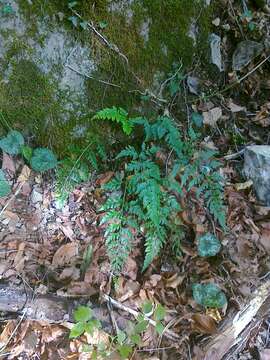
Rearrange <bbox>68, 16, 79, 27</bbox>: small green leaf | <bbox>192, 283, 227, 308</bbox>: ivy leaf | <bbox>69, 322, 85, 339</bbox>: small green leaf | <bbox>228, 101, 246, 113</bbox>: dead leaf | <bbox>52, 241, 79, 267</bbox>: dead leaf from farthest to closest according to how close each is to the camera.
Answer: <bbox>228, 101, 246, 113</bbox>: dead leaf < <bbox>68, 16, 79, 27</bbox>: small green leaf < <bbox>52, 241, 79, 267</bbox>: dead leaf < <bbox>192, 283, 227, 308</bbox>: ivy leaf < <bbox>69, 322, 85, 339</bbox>: small green leaf

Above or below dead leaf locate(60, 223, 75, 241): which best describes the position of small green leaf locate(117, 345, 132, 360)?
below

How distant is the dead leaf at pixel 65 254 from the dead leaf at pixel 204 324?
109 centimetres

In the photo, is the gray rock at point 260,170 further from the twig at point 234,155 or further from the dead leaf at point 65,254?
the dead leaf at point 65,254

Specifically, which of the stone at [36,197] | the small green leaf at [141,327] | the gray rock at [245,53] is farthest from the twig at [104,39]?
the small green leaf at [141,327]

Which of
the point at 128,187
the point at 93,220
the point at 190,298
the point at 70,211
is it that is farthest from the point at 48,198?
the point at 190,298

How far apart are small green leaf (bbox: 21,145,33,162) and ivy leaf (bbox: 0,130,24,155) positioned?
0.13ft

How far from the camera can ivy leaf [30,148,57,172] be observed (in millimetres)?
3395

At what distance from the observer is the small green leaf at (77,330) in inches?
107

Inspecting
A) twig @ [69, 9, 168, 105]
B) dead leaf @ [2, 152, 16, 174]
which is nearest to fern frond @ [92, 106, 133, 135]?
twig @ [69, 9, 168, 105]

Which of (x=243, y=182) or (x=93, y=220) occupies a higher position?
(x=243, y=182)

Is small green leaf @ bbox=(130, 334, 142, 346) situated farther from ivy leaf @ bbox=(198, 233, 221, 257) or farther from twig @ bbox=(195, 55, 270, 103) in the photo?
twig @ bbox=(195, 55, 270, 103)

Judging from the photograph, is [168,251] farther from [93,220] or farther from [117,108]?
[117,108]

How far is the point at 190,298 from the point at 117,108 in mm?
1755

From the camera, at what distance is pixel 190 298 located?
3.05 m
